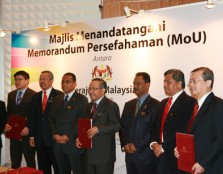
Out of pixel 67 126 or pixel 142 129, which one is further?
pixel 67 126

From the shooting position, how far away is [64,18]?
6934mm

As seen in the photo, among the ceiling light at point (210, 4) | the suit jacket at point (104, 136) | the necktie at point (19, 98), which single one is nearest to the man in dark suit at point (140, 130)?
the suit jacket at point (104, 136)

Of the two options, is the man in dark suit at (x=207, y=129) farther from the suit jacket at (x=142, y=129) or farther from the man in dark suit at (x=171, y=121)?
the suit jacket at (x=142, y=129)

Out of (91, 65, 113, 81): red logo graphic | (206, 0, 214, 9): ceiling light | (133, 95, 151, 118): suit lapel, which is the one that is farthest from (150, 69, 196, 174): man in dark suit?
(91, 65, 113, 81): red logo graphic

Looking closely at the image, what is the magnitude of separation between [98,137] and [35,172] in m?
1.39

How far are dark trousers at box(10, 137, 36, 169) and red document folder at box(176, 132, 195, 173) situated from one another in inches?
112

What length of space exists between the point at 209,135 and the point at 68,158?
228 cm

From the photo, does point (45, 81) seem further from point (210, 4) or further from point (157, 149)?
point (210, 4)

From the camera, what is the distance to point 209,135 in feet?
10.2

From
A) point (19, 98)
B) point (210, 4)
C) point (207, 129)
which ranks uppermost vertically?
point (210, 4)

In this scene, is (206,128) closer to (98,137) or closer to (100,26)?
(98,137)

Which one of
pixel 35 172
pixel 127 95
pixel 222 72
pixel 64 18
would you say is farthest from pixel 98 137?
pixel 64 18

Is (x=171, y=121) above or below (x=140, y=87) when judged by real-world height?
below

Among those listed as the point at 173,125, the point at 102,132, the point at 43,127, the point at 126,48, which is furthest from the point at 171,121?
the point at 43,127
